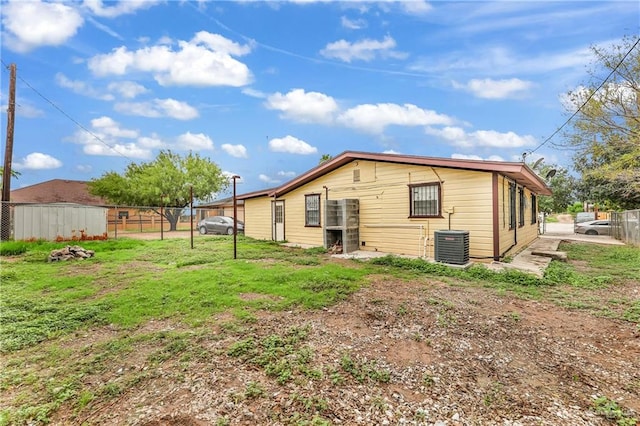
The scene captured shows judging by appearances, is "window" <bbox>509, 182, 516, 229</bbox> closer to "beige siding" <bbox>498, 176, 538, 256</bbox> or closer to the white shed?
"beige siding" <bbox>498, 176, 538, 256</bbox>

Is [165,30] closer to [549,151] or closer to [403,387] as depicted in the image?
[403,387]

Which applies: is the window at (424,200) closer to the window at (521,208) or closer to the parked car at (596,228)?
the window at (521,208)

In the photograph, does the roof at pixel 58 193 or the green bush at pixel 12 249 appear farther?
the roof at pixel 58 193

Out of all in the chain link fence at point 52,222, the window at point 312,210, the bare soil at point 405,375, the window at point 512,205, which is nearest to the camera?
the bare soil at point 405,375

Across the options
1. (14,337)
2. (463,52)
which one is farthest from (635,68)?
(14,337)

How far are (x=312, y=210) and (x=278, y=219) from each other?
7.88 ft

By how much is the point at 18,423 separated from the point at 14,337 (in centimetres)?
196

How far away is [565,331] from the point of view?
12.0 ft

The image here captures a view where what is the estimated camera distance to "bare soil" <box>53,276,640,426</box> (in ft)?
6.95

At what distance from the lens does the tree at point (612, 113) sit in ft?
34.7

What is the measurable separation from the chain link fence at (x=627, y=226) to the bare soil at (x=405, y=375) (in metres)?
11.7

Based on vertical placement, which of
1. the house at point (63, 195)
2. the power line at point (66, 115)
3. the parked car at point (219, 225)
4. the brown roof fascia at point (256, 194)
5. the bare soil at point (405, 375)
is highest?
the power line at point (66, 115)

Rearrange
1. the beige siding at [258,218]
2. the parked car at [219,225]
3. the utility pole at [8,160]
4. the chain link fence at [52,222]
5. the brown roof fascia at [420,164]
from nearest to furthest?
the brown roof fascia at [420,164] → the utility pole at [8,160] → the chain link fence at [52,222] → the beige siding at [258,218] → the parked car at [219,225]

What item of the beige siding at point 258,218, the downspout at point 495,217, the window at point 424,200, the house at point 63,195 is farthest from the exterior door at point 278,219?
the house at point 63,195
